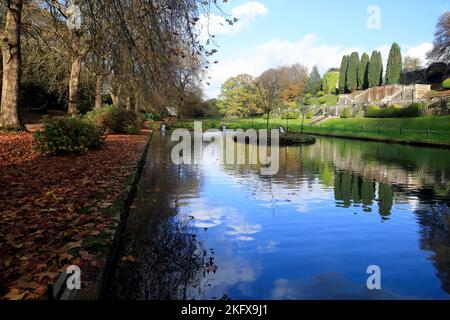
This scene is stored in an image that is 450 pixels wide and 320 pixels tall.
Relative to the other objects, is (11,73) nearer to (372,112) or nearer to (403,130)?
(403,130)

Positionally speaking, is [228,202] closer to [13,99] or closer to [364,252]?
[364,252]

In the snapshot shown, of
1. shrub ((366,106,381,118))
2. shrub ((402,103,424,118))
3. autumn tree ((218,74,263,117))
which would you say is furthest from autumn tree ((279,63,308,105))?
shrub ((402,103,424,118))

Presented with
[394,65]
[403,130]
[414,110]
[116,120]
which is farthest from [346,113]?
[116,120]

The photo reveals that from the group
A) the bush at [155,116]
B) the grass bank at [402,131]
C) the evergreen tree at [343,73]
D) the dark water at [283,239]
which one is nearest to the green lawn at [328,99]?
the evergreen tree at [343,73]

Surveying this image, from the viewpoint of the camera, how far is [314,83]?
99.5 m

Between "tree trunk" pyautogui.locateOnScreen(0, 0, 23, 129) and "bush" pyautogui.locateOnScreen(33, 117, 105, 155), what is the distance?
5.14 m

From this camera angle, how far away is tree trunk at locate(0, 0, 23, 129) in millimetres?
15617

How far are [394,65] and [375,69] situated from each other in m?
5.19

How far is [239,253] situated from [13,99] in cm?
1488

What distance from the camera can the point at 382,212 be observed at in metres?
7.98

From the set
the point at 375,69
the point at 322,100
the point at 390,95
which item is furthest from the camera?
the point at 322,100

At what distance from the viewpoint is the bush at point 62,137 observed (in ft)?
37.9

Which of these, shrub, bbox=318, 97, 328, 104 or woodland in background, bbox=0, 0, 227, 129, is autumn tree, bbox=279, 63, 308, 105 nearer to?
shrub, bbox=318, 97, 328, 104

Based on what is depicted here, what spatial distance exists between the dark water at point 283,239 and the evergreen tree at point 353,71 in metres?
73.9
